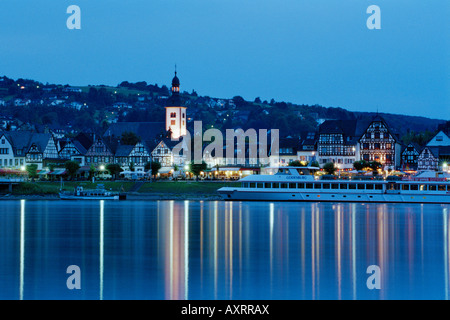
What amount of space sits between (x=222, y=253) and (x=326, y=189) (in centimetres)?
4496

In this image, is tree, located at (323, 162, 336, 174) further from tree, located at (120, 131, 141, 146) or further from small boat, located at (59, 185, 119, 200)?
tree, located at (120, 131, 141, 146)

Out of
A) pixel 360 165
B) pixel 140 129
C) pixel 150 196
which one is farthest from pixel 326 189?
pixel 140 129

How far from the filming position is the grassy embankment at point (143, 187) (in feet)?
306

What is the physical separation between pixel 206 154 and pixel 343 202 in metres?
38.9

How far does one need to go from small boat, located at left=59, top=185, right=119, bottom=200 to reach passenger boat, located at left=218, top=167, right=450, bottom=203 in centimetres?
1211

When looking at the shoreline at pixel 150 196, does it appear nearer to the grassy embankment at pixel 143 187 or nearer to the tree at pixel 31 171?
the grassy embankment at pixel 143 187

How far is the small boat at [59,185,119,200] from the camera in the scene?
88625mm

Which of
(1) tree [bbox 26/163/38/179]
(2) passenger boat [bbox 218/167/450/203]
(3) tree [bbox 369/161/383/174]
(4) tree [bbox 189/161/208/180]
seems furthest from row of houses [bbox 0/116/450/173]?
(2) passenger boat [bbox 218/167/450/203]

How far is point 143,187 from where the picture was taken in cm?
9719

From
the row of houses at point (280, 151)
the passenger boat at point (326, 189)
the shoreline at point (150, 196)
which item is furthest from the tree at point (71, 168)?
the passenger boat at point (326, 189)

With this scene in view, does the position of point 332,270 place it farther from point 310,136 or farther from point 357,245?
point 310,136

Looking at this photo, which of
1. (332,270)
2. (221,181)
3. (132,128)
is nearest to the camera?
(332,270)
